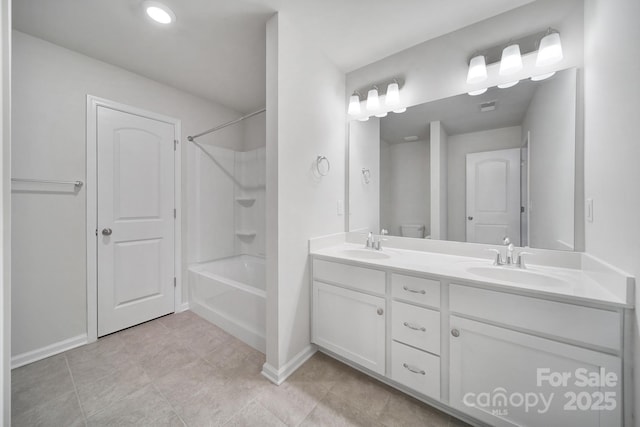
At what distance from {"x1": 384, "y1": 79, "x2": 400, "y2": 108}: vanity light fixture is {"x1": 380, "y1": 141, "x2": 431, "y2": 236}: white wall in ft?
1.10

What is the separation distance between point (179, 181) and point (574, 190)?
3.21 meters

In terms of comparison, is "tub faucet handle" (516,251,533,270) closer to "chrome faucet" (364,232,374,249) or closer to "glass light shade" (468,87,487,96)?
"chrome faucet" (364,232,374,249)

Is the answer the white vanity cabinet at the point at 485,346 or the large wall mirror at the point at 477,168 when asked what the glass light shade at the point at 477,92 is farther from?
the white vanity cabinet at the point at 485,346

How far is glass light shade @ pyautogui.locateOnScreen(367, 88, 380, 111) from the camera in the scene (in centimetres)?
202

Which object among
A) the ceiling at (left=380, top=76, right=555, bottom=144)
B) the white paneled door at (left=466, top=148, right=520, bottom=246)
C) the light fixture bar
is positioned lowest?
the white paneled door at (left=466, top=148, right=520, bottom=246)

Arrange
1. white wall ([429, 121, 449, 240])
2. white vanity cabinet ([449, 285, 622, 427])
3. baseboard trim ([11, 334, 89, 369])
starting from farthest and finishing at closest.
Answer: white wall ([429, 121, 449, 240])
baseboard trim ([11, 334, 89, 369])
white vanity cabinet ([449, 285, 622, 427])

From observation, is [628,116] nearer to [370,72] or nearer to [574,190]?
[574,190]

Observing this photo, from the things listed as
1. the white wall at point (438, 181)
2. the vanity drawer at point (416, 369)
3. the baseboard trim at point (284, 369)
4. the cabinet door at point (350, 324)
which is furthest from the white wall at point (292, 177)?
the white wall at point (438, 181)

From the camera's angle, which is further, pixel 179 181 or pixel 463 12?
pixel 179 181

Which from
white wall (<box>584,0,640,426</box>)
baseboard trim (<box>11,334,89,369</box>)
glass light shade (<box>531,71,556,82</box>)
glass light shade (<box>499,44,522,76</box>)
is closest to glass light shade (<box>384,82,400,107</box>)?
glass light shade (<box>499,44,522,76</box>)

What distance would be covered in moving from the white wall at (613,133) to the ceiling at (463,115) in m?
0.29

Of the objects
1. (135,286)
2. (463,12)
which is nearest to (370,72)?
(463,12)

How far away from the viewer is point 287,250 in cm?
164

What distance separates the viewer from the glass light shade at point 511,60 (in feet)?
4.73
